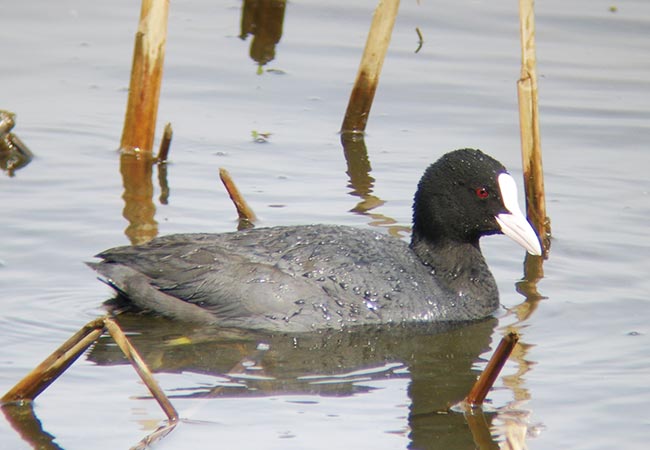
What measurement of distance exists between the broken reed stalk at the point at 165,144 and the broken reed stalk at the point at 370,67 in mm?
1362

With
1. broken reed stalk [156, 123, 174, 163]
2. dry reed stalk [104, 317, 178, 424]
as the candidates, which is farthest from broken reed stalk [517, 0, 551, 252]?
dry reed stalk [104, 317, 178, 424]

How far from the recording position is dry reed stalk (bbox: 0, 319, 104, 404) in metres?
4.79

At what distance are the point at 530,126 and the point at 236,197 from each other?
1.73 metres

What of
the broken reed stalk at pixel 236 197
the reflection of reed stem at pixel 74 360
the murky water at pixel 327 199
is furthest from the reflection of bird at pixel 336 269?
the reflection of reed stem at pixel 74 360

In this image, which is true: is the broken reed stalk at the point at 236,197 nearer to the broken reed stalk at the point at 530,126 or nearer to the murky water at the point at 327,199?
the murky water at the point at 327,199

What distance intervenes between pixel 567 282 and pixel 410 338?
1.16m

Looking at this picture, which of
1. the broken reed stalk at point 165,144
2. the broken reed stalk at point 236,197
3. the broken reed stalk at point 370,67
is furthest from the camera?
the broken reed stalk at point 370,67

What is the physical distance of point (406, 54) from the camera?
36.8 feet

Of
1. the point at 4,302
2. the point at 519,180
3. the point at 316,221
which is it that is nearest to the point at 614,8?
the point at 519,180

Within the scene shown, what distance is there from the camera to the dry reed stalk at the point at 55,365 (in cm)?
479

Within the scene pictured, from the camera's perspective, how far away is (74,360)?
5.07 m

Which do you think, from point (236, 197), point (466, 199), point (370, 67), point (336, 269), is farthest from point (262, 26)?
point (336, 269)

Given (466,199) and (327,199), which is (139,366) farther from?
(327,199)

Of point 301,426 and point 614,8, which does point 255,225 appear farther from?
point 614,8
